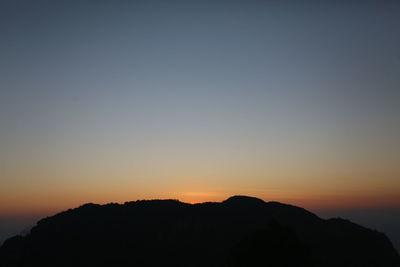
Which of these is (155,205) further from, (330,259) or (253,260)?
(253,260)

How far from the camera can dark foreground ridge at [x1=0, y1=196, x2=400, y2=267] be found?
111375mm

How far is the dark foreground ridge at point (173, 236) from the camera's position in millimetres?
111375

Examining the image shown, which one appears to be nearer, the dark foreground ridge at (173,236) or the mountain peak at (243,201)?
the dark foreground ridge at (173,236)

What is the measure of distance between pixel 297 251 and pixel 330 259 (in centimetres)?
6299

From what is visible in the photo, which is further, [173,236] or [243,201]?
[243,201]

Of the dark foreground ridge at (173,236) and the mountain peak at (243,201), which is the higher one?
the mountain peak at (243,201)

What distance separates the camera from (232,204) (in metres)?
150

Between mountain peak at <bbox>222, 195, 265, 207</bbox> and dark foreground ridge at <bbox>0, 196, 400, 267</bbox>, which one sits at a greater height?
mountain peak at <bbox>222, 195, 265, 207</bbox>

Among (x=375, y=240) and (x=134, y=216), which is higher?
(x=134, y=216)

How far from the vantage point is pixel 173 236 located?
414 ft

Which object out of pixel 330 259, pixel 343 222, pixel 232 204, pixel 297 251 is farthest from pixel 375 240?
pixel 297 251

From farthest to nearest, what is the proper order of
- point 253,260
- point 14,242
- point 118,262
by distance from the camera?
point 14,242 → point 118,262 → point 253,260

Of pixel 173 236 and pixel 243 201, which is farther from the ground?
pixel 243 201

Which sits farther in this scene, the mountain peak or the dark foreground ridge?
the mountain peak
